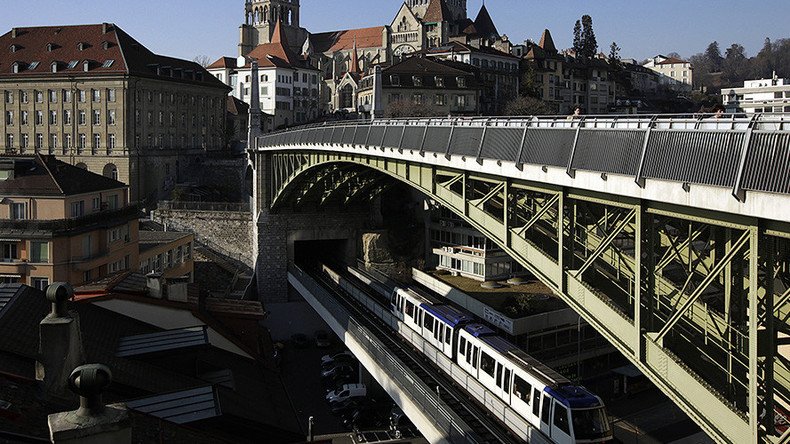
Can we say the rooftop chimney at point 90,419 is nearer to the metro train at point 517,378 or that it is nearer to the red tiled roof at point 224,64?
the metro train at point 517,378

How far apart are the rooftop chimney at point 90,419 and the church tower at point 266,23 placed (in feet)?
507

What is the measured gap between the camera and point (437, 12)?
136625 millimetres

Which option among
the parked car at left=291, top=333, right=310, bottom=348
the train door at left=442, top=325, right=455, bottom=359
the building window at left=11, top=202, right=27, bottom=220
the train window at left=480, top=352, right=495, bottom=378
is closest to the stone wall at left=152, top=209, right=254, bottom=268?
the parked car at left=291, top=333, right=310, bottom=348

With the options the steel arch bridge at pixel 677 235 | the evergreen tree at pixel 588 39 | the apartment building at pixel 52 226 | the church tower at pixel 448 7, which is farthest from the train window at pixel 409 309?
the church tower at pixel 448 7

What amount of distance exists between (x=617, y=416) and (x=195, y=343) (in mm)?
21267

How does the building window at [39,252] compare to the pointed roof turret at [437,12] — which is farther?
the pointed roof turret at [437,12]

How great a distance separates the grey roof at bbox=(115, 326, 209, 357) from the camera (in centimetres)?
2194

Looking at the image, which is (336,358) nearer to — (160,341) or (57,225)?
(57,225)

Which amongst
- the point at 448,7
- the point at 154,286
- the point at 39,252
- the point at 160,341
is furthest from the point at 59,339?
the point at 448,7

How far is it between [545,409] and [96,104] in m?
68.5

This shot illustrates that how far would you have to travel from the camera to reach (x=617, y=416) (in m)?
36.2

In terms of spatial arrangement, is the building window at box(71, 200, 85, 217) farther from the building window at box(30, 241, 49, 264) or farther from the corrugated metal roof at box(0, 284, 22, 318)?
the corrugated metal roof at box(0, 284, 22, 318)

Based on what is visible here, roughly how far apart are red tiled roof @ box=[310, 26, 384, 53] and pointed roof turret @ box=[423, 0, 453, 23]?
14.2 meters

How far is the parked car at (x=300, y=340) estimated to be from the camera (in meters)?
49.9
